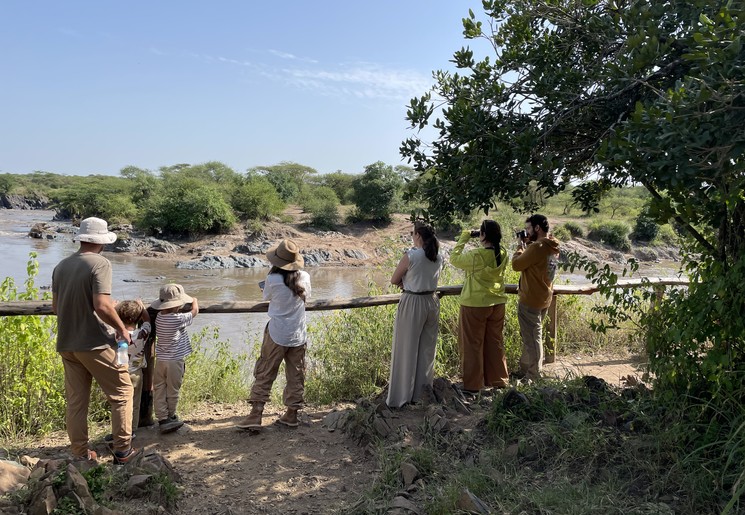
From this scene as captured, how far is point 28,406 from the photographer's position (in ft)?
15.9

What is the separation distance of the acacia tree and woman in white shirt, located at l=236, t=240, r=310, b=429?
1245 mm

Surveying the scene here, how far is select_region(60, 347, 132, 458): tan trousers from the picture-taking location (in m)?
4.11

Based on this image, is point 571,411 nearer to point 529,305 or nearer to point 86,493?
point 529,305

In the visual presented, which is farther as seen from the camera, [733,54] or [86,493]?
[86,493]

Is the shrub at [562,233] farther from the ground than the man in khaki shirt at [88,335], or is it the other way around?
the shrub at [562,233]

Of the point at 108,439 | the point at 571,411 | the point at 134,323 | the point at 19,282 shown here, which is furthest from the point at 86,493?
the point at 19,282

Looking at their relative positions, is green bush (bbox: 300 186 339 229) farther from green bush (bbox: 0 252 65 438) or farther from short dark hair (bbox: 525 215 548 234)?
green bush (bbox: 0 252 65 438)

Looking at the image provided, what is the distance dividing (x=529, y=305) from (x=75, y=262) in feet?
13.2

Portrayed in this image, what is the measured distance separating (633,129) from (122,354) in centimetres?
358

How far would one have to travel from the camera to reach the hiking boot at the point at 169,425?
4773 millimetres

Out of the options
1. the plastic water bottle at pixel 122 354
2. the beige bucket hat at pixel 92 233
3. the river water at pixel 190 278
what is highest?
the beige bucket hat at pixel 92 233

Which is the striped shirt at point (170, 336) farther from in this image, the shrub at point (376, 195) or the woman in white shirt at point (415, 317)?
the shrub at point (376, 195)

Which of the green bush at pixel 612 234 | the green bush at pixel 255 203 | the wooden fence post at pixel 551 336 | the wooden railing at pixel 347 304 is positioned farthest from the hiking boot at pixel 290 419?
the green bush at pixel 612 234

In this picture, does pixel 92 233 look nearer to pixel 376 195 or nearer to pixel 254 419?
pixel 254 419
